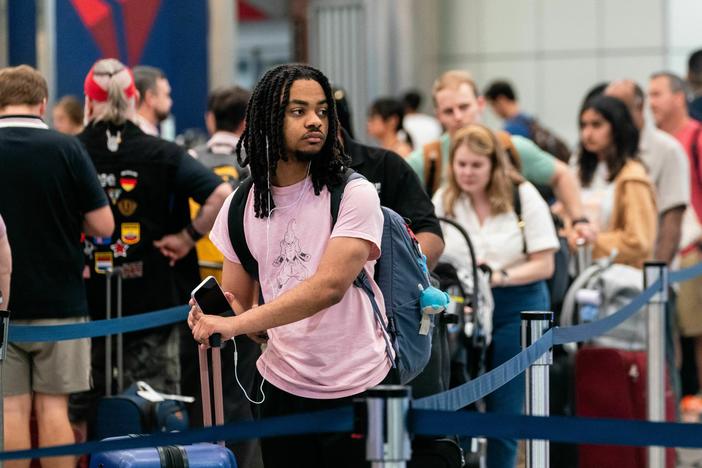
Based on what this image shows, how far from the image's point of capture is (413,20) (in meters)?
17.6

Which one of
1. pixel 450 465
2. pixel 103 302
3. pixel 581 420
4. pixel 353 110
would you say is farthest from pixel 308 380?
pixel 353 110

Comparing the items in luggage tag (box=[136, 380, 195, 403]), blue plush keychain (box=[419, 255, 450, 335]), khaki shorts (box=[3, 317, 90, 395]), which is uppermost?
blue plush keychain (box=[419, 255, 450, 335])

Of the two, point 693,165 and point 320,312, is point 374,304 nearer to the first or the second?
point 320,312

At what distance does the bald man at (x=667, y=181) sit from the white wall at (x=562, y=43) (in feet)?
31.6

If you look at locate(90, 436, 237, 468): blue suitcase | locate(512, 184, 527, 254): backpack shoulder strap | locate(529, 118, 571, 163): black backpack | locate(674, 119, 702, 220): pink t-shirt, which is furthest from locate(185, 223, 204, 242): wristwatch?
locate(529, 118, 571, 163): black backpack

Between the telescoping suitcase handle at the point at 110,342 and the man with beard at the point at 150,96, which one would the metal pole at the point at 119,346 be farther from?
the man with beard at the point at 150,96

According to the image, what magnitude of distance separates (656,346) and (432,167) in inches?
59.9

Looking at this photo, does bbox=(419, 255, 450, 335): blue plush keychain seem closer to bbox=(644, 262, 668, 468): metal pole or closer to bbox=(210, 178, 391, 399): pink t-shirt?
bbox=(210, 178, 391, 399): pink t-shirt

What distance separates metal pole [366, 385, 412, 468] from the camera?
281 cm

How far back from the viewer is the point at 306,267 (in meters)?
3.63

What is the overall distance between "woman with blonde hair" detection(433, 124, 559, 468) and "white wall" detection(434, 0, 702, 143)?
11.7 metres

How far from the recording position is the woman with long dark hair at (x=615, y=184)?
7.09 meters

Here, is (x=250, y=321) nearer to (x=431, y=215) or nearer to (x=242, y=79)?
(x=431, y=215)

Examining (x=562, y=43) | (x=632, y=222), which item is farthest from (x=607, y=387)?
(x=562, y=43)
